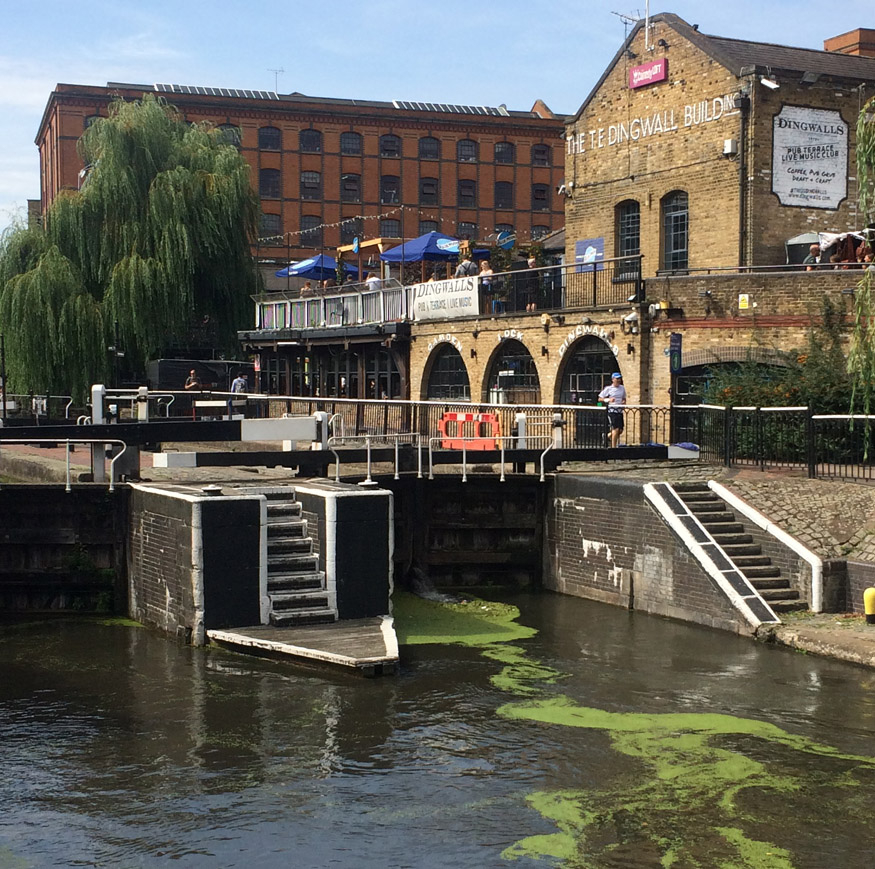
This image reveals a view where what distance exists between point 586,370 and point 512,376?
2.90m

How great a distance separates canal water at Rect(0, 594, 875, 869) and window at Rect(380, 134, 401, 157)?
51.4 metres

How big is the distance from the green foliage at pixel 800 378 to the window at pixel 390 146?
43293 millimetres

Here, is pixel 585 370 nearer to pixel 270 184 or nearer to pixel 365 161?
pixel 270 184

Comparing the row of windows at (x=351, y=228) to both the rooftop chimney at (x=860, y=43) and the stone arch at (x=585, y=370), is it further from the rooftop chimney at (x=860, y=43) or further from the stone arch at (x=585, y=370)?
the stone arch at (x=585, y=370)

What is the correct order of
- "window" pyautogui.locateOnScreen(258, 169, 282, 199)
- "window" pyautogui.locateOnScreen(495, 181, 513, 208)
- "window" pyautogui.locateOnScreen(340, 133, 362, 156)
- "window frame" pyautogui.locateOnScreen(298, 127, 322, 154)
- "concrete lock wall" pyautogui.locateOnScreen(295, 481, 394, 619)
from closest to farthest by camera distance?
"concrete lock wall" pyautogui.locateOnScreen(295, 481, 394, 619)
"window" pyautogui.locateOnScreen(258, 169, 282, 199)
"window frame" pyautogui.locateOnScreen(298, 127, 322, 154)
"window" pyautogui.locateOnScreen(340, 133, 362, 156)
"window" pyautogui.locateOnScreen(495, 181, 513, 208)

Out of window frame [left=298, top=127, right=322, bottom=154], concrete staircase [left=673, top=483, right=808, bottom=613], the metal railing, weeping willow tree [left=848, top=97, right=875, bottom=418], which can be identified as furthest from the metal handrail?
window frame [left=298, top=127, right=322, bottom=154]

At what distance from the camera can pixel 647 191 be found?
101ft

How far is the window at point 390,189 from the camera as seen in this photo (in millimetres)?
65062

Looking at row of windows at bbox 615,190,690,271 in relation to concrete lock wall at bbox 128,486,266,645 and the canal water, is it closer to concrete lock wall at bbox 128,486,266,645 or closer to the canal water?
the canal water

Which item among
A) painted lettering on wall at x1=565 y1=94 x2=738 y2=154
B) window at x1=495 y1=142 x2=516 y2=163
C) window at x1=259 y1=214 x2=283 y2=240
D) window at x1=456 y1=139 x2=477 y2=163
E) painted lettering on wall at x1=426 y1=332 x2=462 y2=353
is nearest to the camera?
painted lettering on wall at x1=565 y1=94 x2=738 y2=154

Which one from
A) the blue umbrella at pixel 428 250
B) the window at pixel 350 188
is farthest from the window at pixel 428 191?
the blue umbrella at pixel 428 250

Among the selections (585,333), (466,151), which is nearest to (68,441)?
(585,333)

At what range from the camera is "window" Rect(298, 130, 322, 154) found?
6381 cm

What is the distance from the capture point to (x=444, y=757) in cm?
1181
